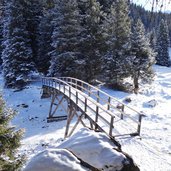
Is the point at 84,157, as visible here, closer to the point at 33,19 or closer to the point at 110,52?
the point at 110,52

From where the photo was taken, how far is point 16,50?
29.8 m

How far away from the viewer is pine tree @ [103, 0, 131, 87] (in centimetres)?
2648

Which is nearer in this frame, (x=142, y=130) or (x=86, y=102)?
(x=86, y=102)

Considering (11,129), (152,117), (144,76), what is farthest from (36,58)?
(11,129)

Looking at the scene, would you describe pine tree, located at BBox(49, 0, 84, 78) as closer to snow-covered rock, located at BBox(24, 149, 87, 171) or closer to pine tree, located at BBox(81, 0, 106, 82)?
pine tree, located at BBox(81, 0, 106, 82)

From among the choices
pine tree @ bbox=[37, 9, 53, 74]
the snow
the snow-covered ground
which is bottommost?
the snow-covered ground

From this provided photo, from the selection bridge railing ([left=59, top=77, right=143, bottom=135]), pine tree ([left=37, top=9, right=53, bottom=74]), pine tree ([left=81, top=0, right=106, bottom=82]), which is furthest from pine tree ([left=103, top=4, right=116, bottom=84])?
pine tree ([left=37, top=9, right=53, bottom=74])

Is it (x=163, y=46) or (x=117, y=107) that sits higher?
(x=163, y=46)

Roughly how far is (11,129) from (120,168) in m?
6.31

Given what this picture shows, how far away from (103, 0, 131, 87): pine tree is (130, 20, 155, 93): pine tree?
80cm

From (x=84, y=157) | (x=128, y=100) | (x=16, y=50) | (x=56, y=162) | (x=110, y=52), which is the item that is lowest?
(x=128, y=100)

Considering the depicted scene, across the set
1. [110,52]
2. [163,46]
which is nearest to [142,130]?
[110,52]

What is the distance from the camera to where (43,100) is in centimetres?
2612

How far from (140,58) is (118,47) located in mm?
2792
